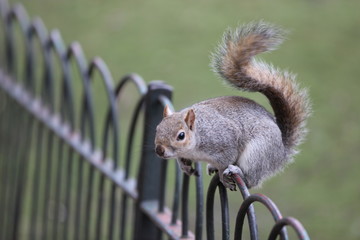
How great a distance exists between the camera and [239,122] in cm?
152

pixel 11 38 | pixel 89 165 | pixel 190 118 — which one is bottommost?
pixel 89 165

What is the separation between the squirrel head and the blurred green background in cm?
179

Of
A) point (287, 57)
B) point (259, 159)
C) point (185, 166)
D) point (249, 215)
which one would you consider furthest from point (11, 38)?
point (249, 215)

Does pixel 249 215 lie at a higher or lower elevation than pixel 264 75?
lower

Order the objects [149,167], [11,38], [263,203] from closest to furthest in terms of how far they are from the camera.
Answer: [263,203] → [149,167] → [11,38]

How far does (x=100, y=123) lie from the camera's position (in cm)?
435

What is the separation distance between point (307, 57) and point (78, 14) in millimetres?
1927

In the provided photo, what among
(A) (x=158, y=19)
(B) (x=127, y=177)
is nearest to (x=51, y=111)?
(B) (x=127, y=177)

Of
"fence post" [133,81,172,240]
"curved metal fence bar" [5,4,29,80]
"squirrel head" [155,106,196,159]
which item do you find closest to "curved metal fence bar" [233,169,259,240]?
"squirrel head" [155,106,196,159]

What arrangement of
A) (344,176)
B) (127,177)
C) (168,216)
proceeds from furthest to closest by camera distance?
1. (344,176)
2. (127,177)
3. (168,216)

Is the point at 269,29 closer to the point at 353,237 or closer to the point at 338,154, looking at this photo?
the point at 353,237

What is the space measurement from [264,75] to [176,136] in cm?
24

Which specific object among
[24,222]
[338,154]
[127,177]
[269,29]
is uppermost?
A: [269,29]

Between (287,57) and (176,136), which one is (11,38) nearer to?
(287,57)
